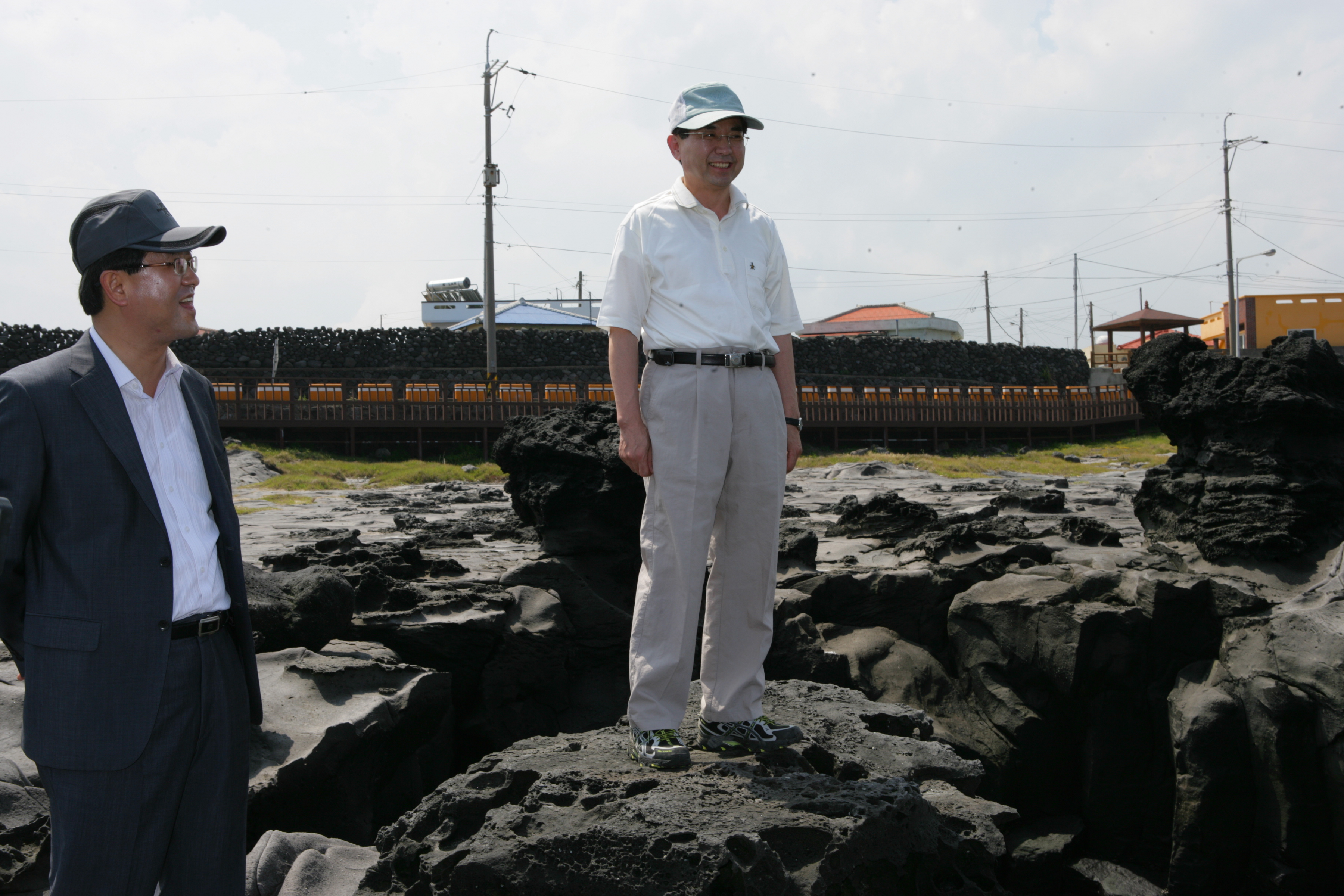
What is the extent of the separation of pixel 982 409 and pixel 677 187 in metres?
21.5

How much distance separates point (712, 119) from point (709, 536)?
125cm

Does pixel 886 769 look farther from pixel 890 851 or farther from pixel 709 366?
pixel 709 366

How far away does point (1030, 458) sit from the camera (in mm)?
19719

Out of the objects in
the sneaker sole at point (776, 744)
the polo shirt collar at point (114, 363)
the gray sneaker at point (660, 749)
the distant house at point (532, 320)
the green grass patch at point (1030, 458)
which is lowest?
the sneaker sole at point (776, 744)

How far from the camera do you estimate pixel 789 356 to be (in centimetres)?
323

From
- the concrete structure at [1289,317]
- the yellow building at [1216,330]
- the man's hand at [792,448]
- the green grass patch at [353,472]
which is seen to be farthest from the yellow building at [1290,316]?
the man's hand at [792,448]

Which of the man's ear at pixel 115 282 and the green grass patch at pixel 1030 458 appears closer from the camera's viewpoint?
the man's ear at pixel 115 282

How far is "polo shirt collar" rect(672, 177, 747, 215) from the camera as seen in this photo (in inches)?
120

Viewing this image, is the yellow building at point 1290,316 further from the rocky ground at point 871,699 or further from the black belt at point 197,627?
the black belt at point 197,627

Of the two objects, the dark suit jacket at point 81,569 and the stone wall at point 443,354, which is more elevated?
the stone wall at point 443,354

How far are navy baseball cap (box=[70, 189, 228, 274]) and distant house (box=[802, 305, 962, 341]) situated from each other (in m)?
46.2

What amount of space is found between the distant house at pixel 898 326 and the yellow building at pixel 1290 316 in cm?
2039

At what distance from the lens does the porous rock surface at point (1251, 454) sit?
559 cm

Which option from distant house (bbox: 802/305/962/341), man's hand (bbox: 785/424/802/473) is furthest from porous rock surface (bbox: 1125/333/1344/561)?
distant house (bbox: 802/305/962/341)
